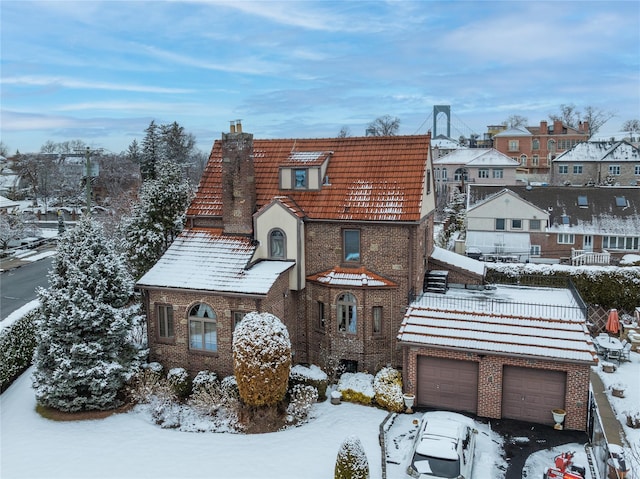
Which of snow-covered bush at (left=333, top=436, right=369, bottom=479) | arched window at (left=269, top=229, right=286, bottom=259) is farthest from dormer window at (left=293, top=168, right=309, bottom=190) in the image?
snow-covered bush at (left=333, top=436, right=369, bottom=479)

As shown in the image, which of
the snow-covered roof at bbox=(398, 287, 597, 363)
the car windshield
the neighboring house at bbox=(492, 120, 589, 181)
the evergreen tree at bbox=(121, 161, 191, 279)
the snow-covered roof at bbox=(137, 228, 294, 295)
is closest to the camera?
the car windshield

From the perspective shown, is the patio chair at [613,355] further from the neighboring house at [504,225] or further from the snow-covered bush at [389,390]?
the neighboring house at [504,225]

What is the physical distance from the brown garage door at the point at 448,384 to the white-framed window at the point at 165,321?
10234 millimetres

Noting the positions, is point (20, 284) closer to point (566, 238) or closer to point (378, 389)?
point (378, 389)

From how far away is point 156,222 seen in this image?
95.6 ft

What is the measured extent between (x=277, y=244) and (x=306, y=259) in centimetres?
141

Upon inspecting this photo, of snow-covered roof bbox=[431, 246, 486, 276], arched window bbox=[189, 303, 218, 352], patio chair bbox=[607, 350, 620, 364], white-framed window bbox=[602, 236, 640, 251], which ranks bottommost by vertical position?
patio chair bbox=[607, 350, 620, 364]

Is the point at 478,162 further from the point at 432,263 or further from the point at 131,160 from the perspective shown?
the point at 131,160

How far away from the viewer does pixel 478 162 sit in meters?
64.0

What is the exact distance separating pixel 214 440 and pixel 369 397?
5916 mm

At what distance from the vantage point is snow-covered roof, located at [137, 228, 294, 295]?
2089 centimetres

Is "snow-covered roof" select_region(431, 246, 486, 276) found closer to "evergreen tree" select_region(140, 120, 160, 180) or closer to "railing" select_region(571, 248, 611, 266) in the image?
"railing" select_region(571, 248, 611, 266)

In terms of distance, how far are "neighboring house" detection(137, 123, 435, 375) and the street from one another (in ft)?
41.5

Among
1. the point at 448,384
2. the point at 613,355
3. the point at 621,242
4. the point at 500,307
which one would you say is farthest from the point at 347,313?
the point at 621,242
